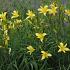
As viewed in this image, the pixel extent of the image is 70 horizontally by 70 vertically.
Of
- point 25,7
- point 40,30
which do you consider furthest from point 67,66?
point 25,7

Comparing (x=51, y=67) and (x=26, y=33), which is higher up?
(x=26, y=33)

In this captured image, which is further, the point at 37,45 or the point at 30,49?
the point at 37,45

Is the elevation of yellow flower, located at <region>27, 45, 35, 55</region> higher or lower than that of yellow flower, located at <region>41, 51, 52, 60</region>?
higher

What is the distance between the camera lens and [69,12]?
12.6 ft

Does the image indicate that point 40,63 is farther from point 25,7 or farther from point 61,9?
point 25,7

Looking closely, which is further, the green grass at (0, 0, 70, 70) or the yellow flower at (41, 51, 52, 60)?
the green grass at (0, 0, 70, 70)

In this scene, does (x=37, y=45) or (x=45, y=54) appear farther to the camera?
(x=37, y=45)

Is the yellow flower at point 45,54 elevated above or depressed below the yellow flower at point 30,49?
below

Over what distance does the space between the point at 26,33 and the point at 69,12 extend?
0.58 m

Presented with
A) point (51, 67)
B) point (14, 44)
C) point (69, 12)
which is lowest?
point (51, 67)

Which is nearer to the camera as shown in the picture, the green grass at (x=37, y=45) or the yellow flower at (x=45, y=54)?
the yellow flower at (x=45, y=54)

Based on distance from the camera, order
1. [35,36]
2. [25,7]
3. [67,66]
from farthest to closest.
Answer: [25,7], [35,36], [67,66]

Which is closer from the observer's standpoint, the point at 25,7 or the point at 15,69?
the point at 15,69

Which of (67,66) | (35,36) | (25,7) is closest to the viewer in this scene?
(67,66)
